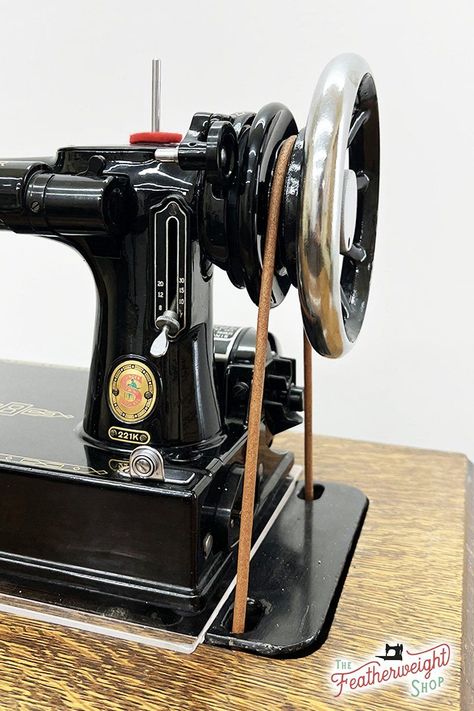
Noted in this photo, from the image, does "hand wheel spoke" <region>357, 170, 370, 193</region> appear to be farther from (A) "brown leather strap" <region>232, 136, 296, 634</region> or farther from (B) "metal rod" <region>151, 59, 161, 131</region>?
(B) "metal rod" <region>151, 59, 161, 131</region>

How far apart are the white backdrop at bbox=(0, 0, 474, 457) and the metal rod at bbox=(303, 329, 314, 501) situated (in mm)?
613

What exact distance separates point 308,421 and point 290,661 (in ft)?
1.29

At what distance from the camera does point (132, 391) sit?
0.86 meters

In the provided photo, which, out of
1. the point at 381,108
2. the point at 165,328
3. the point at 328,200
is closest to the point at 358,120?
the point at 328,200

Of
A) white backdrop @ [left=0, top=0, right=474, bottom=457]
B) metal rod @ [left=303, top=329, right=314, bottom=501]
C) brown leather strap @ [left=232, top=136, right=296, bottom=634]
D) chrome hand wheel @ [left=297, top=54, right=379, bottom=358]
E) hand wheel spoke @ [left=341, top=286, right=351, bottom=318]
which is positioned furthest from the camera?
white backdrop @ [left=0, top=0, right=474, bottom=457]

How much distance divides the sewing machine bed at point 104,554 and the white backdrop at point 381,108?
2.28 ft

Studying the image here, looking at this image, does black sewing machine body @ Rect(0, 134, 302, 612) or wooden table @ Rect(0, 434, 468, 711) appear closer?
wooden table @ Rect(0, 434, 468, 711)

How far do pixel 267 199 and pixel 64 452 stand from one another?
40 centimetres

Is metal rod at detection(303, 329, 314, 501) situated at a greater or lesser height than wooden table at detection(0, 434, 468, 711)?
greater

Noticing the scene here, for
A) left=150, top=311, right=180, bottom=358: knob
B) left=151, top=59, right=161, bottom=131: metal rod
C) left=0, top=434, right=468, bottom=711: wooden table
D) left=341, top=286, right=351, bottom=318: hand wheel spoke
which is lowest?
left=0, top=434, right=468, bottom=711: wooden table

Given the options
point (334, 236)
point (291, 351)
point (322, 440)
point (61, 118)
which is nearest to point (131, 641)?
point (334, 236)

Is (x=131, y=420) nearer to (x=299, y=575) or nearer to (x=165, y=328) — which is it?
(x=165, y=328)

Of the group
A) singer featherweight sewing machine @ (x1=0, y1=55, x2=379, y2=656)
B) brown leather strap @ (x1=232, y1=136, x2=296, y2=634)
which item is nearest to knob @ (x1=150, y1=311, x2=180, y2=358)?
singer featherweight sewing machine @ (x1=0, y1=55, x2=379, y2=656)

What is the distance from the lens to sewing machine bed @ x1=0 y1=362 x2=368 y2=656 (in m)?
0.76
